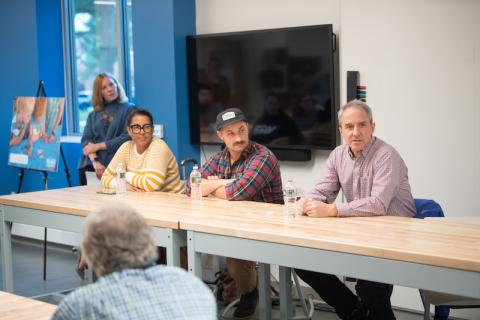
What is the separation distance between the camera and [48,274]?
19.4 feet

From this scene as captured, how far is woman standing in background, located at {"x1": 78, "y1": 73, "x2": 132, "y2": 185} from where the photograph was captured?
19.2 ft

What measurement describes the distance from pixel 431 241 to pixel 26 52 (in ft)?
17.5

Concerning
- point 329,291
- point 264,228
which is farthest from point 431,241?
point 329,291

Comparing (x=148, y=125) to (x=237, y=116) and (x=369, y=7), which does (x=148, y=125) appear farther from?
→ (x=369, y=7)

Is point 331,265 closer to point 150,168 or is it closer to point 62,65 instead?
point 150,168

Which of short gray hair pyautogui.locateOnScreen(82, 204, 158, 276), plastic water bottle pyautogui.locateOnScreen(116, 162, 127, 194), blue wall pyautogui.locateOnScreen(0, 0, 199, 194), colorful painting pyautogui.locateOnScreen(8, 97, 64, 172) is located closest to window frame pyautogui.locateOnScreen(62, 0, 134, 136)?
blue wall pyautogui.locateOnScreen(0, 0, 199, 194)

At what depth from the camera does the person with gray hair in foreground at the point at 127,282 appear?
175cm

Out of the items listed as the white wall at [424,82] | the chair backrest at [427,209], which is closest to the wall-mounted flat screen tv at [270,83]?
the white wall at [424,82]

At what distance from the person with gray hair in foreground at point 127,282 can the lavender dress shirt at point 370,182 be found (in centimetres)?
186

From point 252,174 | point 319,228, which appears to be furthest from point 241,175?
point 319,228

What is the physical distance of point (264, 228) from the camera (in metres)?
3.29

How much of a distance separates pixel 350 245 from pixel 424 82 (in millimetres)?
2016

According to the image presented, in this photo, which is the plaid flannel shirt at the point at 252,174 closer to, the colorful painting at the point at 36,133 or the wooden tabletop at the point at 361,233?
the wooden tabletop at the point at 361,233

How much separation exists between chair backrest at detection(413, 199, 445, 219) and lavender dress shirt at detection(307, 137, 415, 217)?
0.05 m
